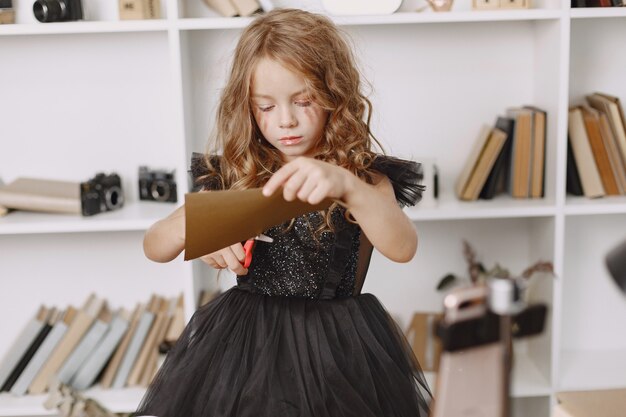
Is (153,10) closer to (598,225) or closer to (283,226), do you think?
(283,226)

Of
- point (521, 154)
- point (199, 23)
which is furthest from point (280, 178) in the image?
point (521, 154)

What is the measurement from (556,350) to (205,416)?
104 centimetres

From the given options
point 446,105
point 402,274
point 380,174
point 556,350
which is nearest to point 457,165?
point 446,105

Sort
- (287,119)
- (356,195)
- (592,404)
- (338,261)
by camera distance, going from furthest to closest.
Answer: (338,261), (287,119), (356,195), (592,404)

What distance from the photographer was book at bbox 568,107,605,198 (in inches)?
73.9

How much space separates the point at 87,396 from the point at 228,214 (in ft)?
3.76

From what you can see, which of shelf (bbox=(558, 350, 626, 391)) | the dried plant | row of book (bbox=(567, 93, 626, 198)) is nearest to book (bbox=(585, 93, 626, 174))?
row of book (bbox=(567, 93, 626, 198))

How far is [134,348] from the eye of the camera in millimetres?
1966

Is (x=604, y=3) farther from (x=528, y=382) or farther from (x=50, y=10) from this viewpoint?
(x=50, y=10)

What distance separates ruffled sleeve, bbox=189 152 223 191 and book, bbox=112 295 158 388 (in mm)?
660

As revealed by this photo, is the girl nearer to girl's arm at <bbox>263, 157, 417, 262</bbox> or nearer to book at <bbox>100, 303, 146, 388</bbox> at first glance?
girl's arm at <bbox>263, 157, 417, 262</bbox>

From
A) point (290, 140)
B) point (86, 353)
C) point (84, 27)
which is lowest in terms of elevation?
point (86, 353)

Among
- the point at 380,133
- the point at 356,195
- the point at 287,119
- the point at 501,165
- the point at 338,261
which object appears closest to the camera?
the point at 356,195

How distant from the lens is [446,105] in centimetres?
208
